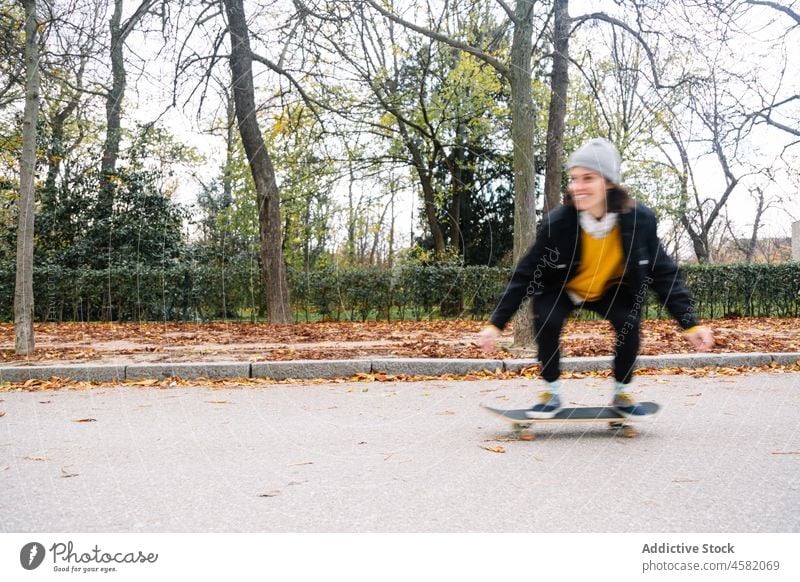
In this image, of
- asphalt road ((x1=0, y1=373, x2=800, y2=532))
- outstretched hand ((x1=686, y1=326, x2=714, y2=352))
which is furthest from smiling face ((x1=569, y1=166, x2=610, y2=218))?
asphalt road ((x1=0, y1=373, x2=800, y2=532))

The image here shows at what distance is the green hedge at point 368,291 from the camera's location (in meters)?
15.0

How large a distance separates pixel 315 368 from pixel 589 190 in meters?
4.25

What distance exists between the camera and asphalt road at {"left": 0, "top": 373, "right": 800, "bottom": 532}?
261 centimetres

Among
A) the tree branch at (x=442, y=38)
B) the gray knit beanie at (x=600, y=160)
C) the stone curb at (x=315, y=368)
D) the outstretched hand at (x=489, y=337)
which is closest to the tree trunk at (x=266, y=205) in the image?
the tree branch at (x=442, y=38)

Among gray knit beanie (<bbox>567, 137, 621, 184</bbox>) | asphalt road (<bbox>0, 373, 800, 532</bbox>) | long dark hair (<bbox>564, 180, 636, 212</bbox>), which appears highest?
gray knit beanie (<bbox>567, 137, 621, 184</bbox>)

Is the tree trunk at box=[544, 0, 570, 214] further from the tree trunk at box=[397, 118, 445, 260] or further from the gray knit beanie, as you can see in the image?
the tree trunk at box=[397, 118, 445, 260]

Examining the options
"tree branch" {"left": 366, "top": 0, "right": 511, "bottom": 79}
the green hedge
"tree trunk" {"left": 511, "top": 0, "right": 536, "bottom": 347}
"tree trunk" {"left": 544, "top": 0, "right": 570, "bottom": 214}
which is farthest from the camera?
the green hedge

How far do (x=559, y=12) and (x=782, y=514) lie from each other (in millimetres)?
7706

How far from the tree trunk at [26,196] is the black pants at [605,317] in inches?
260

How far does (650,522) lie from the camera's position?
252 cm

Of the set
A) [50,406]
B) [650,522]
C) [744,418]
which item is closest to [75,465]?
[50,406]

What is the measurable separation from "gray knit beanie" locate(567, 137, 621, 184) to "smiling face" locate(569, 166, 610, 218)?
3 cm

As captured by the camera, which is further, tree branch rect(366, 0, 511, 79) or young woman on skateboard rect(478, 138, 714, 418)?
tree branch rect(366, 0, 511, 79)

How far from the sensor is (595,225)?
3564mm
